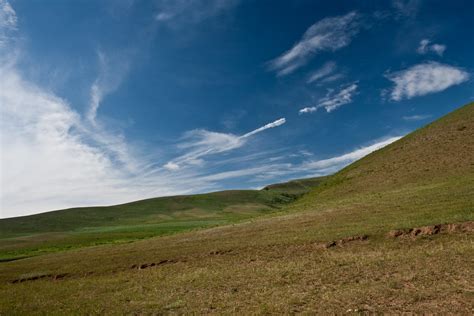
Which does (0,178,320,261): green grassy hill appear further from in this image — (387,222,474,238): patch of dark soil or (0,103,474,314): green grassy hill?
(387,222,474,238): patch of dark soil

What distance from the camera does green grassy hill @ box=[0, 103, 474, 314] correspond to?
1625cm

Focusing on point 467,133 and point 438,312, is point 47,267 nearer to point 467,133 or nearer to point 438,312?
point 438,312

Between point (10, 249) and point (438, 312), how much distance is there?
3180 inches

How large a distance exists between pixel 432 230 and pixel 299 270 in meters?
10.3

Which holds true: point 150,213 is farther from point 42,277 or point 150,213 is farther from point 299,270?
point 299,270

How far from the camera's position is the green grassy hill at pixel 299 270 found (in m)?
16.2

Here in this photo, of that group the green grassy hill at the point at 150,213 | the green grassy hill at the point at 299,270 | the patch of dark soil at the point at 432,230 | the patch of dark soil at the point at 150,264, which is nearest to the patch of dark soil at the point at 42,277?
the green grassy hill at the point at 299,270

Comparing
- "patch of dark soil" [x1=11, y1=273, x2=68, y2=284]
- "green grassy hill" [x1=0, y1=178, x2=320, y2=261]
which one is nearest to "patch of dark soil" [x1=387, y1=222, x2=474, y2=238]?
"patch of dark soil" [x1=11, y1=273, x2=68, y2=284]

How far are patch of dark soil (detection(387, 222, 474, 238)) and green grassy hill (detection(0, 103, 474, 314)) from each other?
7cm

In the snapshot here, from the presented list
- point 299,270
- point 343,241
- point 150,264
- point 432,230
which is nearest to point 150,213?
point 150,264

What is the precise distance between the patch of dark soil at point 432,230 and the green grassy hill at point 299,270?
0.22 feet

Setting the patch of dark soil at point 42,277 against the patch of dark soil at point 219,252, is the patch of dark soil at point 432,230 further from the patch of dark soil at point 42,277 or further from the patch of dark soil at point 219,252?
the patch of dark soil at point 42,277

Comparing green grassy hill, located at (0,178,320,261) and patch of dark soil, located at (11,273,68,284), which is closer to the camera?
patch of dark soil, located at (11,273,68,284)

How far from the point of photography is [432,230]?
2573 cm
